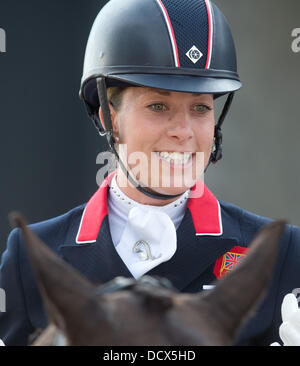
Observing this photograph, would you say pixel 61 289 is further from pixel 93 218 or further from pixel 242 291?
pixel 93 218

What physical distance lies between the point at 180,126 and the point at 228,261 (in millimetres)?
398

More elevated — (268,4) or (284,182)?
(268,4)

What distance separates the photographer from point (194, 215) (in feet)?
5.50

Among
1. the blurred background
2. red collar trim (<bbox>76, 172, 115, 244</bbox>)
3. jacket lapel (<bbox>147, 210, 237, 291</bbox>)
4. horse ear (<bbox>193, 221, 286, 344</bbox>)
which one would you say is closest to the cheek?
jacket lapel (<bbox>147, 210, 237, 291</bbox>)

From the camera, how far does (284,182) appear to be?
12.8ft

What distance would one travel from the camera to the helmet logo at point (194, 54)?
1.59 metres

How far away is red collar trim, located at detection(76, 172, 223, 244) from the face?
103 millimetres

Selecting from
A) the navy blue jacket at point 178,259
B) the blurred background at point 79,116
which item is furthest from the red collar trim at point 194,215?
the blurred background at point 79,116

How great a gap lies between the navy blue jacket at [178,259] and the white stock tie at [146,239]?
35 millimetres

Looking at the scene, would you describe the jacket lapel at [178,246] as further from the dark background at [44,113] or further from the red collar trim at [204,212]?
the dark background at [44,113]

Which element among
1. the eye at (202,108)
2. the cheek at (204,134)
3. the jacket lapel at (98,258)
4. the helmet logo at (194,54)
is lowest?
the jacket lapel at (98,258)

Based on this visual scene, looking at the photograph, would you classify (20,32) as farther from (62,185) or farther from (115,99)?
(115,99)
